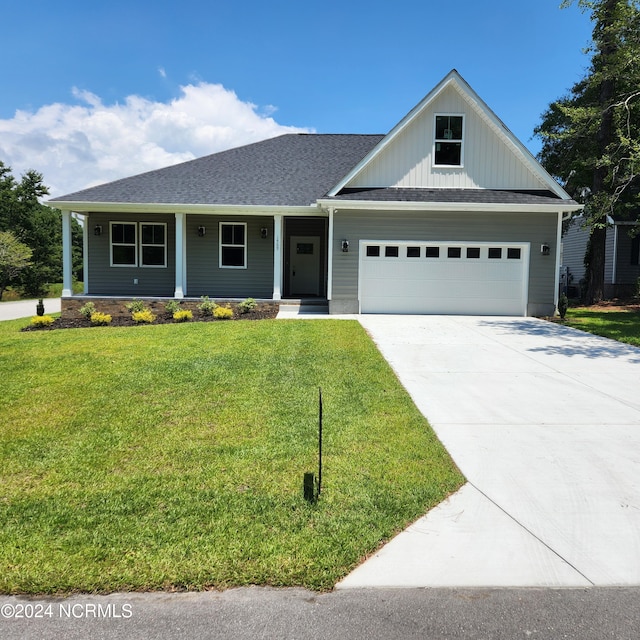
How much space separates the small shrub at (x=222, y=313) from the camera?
13.6 metres

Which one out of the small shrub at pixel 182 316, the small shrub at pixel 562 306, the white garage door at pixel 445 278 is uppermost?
the white garage door at pixel 445 278

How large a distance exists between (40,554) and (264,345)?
632 cm

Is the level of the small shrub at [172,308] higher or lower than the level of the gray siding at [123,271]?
lower

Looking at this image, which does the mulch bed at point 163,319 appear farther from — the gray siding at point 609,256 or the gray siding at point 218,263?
the gray siding at point 609,256

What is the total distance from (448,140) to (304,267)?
21.3 ft

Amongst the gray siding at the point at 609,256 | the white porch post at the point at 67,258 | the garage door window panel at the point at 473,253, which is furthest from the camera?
the gray siding at the point at 609,256

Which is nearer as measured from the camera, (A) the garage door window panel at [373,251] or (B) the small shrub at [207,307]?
(B) the small shrub at [207,307]

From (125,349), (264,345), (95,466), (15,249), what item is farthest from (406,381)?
(15,249)

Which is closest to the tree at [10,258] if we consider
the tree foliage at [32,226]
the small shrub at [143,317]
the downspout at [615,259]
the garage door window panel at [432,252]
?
the tree foliage at [32,226]

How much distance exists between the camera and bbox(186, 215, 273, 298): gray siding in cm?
1658

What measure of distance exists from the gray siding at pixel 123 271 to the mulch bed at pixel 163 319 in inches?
87.9

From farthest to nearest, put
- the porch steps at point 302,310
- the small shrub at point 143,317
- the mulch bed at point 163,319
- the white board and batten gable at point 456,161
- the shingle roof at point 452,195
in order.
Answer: the white board and batten gable at point 456,161 → the porch steps at point 302,310 → the shingle roof at point 452,195 → the small shrub at point 143,317 → the mulch bed at point 163,319

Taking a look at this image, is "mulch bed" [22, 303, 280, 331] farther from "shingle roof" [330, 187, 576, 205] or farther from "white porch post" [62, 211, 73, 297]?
"shingle roof" [330, 187, 576, 205]

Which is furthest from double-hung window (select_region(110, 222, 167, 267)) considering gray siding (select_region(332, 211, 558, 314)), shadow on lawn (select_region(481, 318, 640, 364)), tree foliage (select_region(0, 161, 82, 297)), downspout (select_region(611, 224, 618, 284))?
tree foliage (select_region(0, 161, 82, 297))
